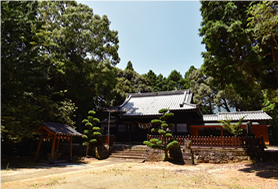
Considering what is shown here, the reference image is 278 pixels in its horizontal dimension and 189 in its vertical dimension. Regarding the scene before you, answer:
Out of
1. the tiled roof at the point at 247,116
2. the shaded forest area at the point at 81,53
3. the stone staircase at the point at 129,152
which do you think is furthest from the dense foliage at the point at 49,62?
the tiled roof at the point at 247,116

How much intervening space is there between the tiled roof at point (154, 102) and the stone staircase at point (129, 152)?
3753mm

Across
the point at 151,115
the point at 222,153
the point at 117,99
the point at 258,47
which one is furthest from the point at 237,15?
the point at 117,99

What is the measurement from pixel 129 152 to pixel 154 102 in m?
7.84

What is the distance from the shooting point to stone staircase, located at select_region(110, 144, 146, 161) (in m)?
14.2

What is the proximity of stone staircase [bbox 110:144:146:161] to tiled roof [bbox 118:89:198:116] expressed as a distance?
3753 mm

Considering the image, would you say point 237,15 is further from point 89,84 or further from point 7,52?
point 89,84

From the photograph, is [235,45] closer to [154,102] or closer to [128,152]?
[128,152]

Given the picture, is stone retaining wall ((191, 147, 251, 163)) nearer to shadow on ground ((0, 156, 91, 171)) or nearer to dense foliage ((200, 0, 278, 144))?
dense foliage ((200, 0, 278, 144))

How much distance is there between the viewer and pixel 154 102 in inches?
829

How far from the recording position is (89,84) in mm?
19859

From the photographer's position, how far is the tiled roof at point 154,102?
1834 centimetres

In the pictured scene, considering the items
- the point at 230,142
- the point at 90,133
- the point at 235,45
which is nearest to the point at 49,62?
the point at 90,133

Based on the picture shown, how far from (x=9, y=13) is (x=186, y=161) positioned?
49.3 ft

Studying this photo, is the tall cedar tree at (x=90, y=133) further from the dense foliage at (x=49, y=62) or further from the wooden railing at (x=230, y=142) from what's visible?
the wooden railing at (x=230, y=142)
